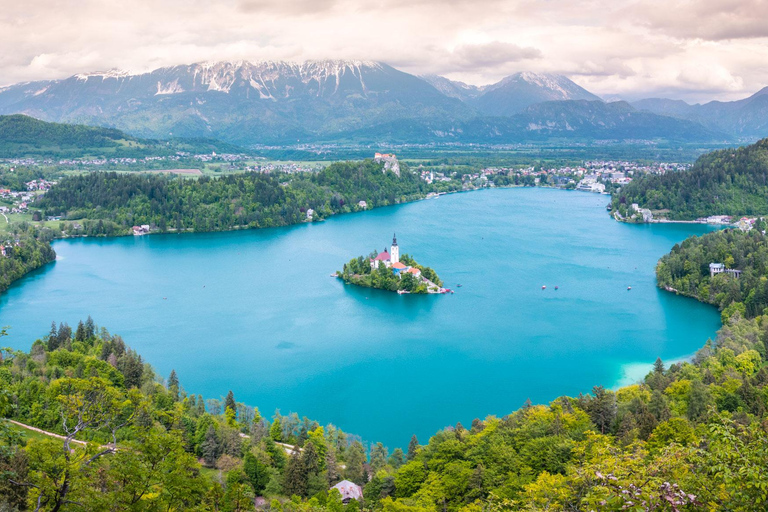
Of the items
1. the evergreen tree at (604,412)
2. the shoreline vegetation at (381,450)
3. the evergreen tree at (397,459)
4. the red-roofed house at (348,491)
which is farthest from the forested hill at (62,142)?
the evergreen tree at (604,412)

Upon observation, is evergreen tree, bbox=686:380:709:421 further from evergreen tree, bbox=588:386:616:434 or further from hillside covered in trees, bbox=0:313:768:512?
evergreen tree, bbox=588:386:616:434

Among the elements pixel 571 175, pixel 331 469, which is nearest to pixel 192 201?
pixel 331 469

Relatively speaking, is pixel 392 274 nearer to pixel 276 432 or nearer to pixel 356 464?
pixel 276 432

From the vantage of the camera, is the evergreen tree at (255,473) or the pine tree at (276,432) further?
A: the pine tree at (276,432)

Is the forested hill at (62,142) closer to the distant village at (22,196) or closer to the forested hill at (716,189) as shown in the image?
the distant village at (22,196)

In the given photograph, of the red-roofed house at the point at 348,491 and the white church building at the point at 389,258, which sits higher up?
the white church building at the point at 389,258

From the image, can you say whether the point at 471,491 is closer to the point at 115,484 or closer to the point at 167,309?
the point at 115,484
